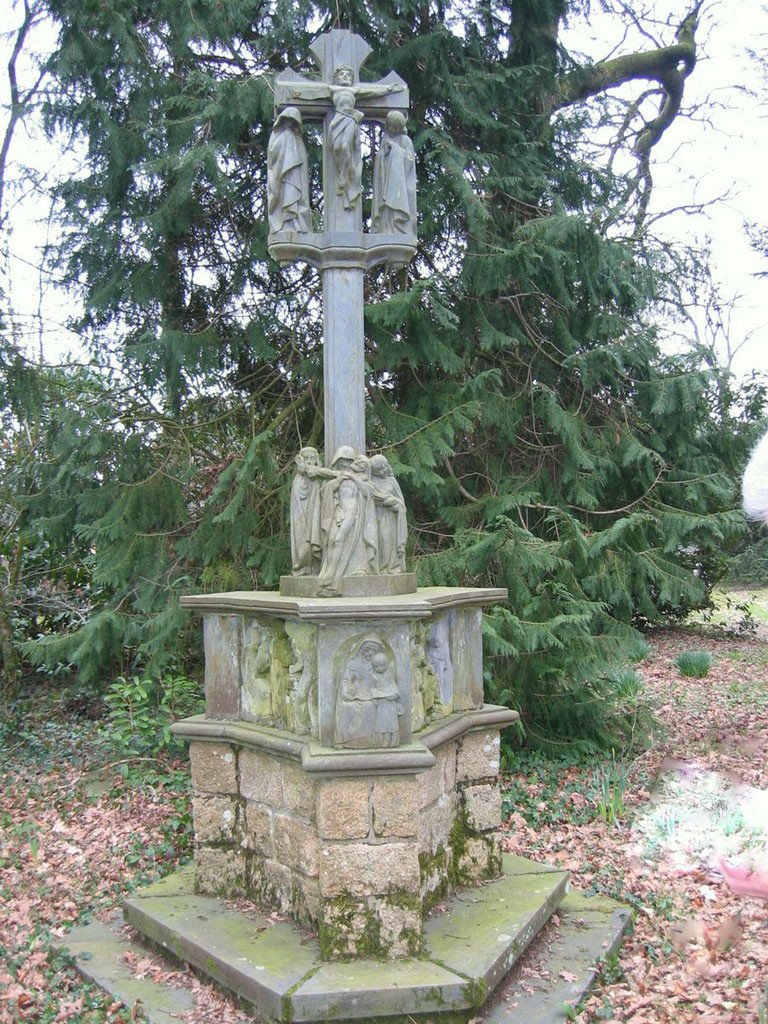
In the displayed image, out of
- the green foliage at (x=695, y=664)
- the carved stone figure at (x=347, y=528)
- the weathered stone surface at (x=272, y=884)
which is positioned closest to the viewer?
the weathered stone surface at (x=272, y=884)

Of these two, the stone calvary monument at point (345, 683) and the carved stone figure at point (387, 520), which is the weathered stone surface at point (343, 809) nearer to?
the stone calvary monument at point (345, 683)

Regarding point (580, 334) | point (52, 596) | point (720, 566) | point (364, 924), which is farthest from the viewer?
point (720, 566)

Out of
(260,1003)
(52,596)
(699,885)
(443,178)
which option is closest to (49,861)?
(260,1003)

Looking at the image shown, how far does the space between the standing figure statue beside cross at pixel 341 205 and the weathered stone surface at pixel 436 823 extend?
3.62 feet

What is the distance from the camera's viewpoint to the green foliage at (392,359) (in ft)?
21.4

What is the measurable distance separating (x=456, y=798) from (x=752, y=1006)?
1.46 metres

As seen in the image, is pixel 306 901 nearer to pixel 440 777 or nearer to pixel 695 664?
pixel 440 777

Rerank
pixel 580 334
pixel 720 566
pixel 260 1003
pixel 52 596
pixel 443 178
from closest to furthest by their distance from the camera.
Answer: pixel 260 1003 → pixel 443 178 → pixel 580 334 → pixel 52 596 → pixel 720 566

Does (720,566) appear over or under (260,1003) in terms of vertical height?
over

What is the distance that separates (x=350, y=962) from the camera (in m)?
3.28

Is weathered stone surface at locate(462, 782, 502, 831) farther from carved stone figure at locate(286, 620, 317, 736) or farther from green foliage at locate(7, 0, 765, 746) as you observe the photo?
green foliage at locate(7, 0, 765, 746)

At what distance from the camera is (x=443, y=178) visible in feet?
22.8

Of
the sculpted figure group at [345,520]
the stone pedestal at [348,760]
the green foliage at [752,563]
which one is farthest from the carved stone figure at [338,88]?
the green foliage at [752,563]

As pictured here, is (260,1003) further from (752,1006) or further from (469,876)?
(752,1006)
